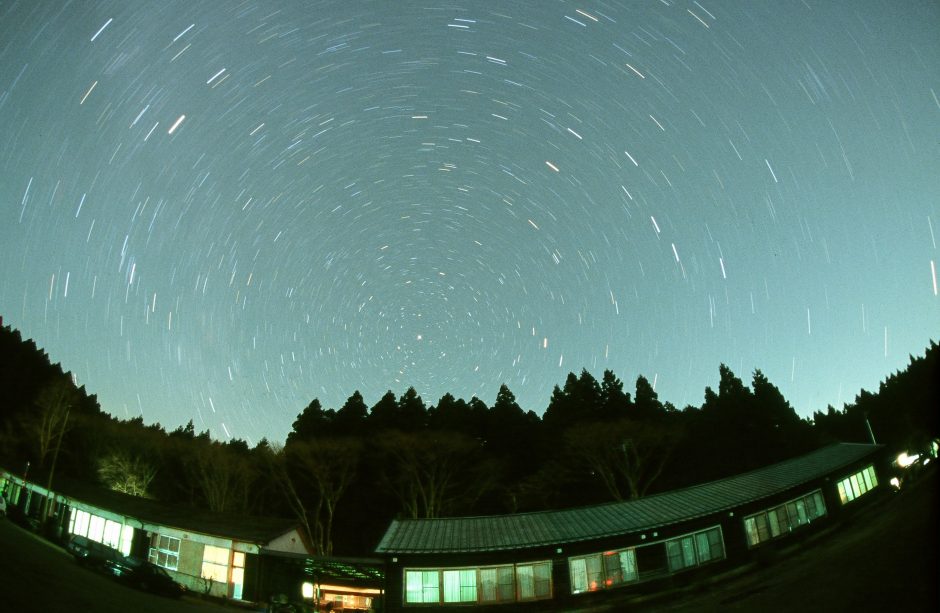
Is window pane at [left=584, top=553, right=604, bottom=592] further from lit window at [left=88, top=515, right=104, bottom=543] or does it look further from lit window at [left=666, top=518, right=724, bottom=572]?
lit window at [left=88, top=515, right=104, bottom=543]

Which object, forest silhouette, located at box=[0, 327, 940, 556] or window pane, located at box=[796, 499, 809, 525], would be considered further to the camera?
forest silhouette, located at box=[0, 327, 940, 556]

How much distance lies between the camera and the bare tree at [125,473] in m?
47.0

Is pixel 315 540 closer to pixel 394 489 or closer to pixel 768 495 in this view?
pixel 394 489

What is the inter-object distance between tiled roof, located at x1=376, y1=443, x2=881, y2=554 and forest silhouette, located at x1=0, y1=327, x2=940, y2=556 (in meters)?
13.7

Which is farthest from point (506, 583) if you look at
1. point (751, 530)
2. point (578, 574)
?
point (751, 530)

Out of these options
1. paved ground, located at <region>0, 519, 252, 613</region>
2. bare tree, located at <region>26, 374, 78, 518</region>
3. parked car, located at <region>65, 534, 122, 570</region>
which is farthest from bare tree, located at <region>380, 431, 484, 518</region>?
bare tree, located at <region>26, 374, 78, 518</region>

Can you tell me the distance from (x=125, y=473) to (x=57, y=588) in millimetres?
39112

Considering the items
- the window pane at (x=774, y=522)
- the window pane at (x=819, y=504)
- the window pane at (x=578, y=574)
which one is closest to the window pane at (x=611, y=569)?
the window pane at (x=578, y=574)

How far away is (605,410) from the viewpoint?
53656mm

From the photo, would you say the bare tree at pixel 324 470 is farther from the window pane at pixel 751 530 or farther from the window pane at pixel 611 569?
the window pane at pixel 751 530

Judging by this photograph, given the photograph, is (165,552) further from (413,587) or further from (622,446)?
(622,446)

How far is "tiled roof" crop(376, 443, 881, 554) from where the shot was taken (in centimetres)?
2072

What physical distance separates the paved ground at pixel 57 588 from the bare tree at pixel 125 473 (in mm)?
24794

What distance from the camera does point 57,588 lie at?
51.1 ft
